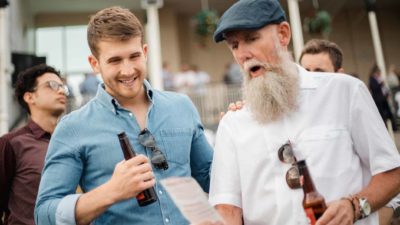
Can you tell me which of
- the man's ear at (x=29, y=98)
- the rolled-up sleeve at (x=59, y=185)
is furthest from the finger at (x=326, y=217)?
the man's ear at (x=29, y=98)

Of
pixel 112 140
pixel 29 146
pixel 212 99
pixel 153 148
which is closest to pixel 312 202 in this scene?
pixel 153 148

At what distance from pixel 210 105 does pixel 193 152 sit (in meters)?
10.7

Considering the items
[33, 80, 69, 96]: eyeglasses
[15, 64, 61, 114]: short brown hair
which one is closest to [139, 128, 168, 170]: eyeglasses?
[33, 80, 69, 96]: eyeglasses

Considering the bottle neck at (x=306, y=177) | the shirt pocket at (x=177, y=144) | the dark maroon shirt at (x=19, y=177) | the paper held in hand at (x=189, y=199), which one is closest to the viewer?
the paper held in hand at (x=189, y=199)

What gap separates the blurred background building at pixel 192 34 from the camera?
42.9ft

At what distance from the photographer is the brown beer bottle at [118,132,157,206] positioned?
1961 millimetres

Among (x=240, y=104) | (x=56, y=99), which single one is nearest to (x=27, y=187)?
(x=56, y=99)

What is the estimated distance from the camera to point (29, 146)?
3504 millimetres

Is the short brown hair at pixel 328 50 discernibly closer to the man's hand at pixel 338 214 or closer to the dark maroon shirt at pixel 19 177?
the man's hand at pixel 338 214

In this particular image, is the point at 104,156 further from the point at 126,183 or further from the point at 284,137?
the point at 284,137

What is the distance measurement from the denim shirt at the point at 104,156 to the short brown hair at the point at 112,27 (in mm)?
298

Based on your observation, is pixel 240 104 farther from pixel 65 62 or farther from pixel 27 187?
pixel 65 62

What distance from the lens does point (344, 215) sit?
1.75 metres

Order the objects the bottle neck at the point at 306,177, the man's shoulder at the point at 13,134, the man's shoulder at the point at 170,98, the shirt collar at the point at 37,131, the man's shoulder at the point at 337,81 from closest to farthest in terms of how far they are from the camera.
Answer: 1. the bottle neck at the point at 306,177
2. the man's shoulder at the point at 337,81
3. the man's shoulder at the point at 170,98
4. the man's shoulder at the point at 13,134
5. the shirt collar at the point at 37,131
